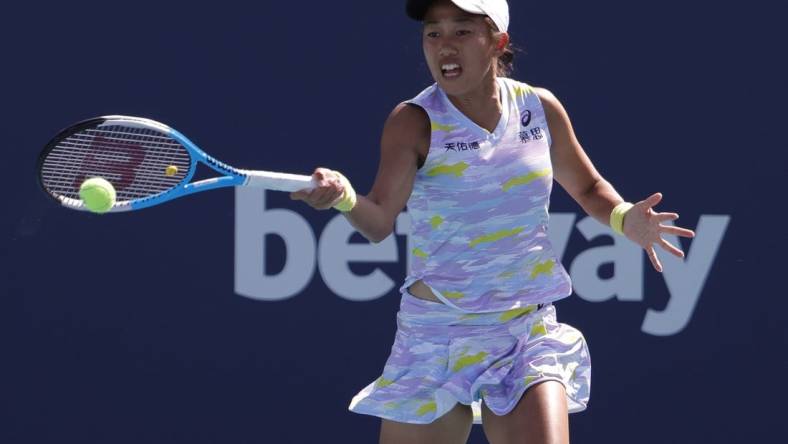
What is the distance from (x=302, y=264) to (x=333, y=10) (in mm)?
848

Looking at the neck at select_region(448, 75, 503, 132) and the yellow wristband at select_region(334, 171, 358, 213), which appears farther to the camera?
the neck at select_region(448, 75, 503, 132)

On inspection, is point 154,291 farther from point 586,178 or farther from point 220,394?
point 586,178

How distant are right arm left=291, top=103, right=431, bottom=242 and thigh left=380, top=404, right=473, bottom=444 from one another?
0.48 m

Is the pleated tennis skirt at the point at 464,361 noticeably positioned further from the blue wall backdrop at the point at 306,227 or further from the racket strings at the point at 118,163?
the blue wall backdrop at the point at 306,227

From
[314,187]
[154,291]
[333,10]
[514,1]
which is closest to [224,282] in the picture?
[154,291]

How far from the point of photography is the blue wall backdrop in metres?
5.23

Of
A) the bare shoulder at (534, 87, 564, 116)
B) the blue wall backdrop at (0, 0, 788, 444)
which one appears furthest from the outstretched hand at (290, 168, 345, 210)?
the blue wall backdrop at (0, 0, 788, 444)

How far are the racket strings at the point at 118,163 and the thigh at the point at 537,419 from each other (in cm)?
98

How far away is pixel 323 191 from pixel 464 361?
0.65m

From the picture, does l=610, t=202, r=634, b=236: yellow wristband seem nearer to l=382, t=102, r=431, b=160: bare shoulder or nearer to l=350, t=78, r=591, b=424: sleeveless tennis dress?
l=350, t=78, r=591, b=424: sleeveless tennis dress

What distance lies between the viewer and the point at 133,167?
3.80 meters

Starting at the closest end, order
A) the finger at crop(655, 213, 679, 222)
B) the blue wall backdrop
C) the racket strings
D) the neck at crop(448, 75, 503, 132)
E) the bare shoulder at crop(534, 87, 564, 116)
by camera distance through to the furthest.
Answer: the racket strings, the finger at crop(655, 213, 679, 222), the neck at crop(448, 75, 503, 132), the bare shoulder at crop(534, 87, 564, 116), the blue wall backdrop

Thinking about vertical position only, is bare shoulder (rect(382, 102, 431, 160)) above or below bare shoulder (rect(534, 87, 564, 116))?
below

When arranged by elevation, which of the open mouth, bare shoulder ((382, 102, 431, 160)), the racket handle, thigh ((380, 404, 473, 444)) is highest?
the open mouth
